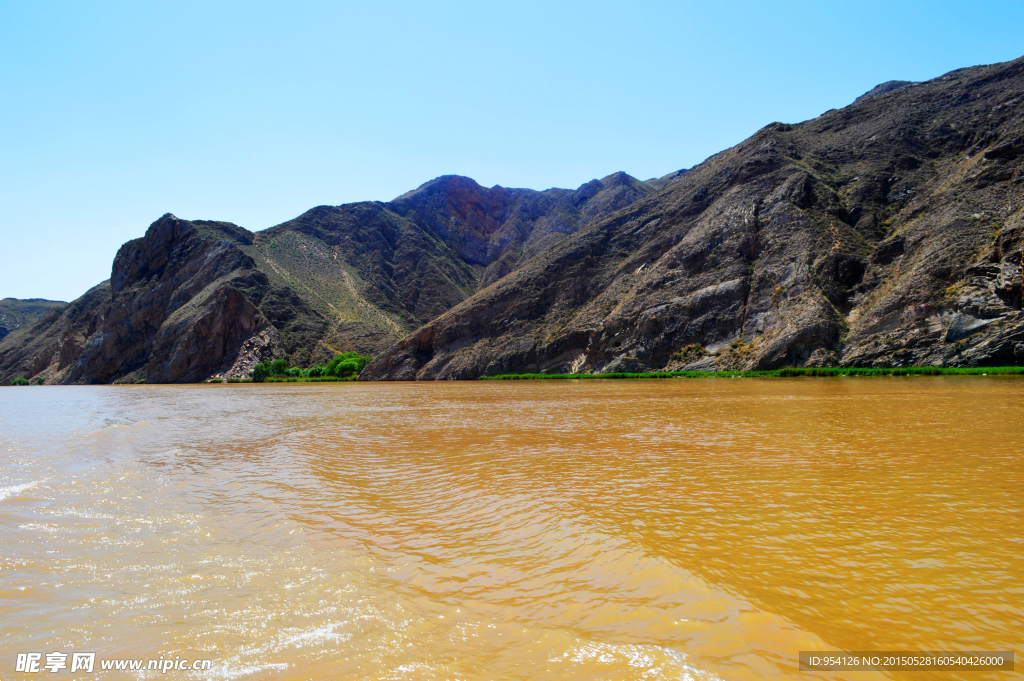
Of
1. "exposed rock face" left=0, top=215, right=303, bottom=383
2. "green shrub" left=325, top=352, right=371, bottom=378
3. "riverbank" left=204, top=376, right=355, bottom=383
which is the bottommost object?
"riverbank" left=204, top=376, right=355, bottom=383

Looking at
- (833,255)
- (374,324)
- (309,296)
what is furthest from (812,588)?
(309,296)

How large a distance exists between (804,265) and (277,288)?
96557mm

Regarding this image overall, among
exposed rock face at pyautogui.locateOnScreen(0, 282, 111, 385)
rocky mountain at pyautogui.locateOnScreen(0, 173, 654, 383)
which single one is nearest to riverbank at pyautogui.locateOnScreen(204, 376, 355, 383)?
rocky mountain at pyautogui.locateOnScreen(0, 173, 654, 383)

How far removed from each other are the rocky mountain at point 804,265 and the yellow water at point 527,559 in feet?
137

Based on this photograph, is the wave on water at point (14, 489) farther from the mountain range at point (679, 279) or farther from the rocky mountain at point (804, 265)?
Answer: the mountain range at point (679, 279)

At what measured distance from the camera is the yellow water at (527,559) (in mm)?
3984

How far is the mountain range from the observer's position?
47.5 meters

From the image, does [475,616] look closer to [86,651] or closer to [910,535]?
[86,651]

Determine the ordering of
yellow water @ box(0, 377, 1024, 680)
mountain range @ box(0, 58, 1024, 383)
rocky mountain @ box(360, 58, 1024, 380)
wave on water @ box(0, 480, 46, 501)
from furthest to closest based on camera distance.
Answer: mountain range @ box(0, 58, 1024, 383), rocky mountain @ box(360, 58, 1024, 380), wave on water @ box(0, 480, 46, 501), yellow water @ box(0, 377, 1024, 680)

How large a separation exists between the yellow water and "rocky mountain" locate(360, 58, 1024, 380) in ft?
137

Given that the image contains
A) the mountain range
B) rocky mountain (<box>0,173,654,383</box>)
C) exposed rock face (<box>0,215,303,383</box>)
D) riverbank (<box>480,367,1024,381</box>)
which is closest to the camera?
riverbank (<box>480,367,1024,381</box>)

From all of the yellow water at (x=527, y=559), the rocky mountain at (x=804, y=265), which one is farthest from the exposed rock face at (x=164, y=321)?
the yellow water at (x=527, y=559)

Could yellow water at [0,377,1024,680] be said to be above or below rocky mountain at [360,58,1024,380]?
below

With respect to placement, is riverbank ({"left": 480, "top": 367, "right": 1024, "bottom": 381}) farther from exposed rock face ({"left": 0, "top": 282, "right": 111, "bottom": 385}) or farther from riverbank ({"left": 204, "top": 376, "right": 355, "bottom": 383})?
exposed rock face ({"left": 0, "top": 282, "right": 111, "bottom": 385})
